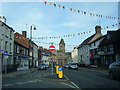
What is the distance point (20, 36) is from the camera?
4312cm

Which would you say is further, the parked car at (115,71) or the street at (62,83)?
the parked car at (115,71)

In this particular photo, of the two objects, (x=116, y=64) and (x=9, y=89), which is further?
(x=116, y=64)

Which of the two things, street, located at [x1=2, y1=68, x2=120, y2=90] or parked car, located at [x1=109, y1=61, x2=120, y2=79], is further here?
parked car, located at [x1=109, y1=61, x2=120, y2=79]

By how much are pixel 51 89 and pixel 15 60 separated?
24271mm

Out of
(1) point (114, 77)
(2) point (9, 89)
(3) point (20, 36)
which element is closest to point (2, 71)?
(2) point (9, 89)

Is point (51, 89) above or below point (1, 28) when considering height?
below

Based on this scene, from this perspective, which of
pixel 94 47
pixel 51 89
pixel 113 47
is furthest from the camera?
pixel 94 47

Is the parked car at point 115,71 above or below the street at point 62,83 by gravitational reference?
above

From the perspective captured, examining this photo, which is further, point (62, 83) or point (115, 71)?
point (115, 71)

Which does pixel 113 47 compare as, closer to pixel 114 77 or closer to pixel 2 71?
pixel 114 77

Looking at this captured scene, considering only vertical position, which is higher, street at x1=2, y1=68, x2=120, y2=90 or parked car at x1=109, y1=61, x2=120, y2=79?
parked car at x1=109, y1=61, x2=120, y2=79

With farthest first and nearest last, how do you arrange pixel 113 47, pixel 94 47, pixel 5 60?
1. pixel 94 47
2. pixel 113 47
3. pixel 5 60

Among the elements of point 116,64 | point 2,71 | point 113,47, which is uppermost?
point 113,47

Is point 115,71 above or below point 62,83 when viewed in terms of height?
above
